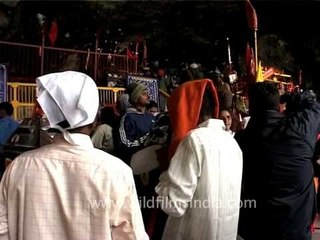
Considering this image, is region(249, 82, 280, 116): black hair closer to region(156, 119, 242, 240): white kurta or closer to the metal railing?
region(156, 119, 242, 240): white kurta

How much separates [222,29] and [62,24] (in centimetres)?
440

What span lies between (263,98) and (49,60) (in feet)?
28.1

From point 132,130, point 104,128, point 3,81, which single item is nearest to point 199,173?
point 132,130

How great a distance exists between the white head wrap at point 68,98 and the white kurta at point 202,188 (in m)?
0.74

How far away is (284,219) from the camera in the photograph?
128 inches

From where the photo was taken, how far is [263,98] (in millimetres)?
3309

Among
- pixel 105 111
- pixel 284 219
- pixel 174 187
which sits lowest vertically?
pixel 284 219

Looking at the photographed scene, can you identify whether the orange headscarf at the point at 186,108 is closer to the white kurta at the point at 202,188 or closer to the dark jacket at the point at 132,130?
the white kurta at the point at 202,188

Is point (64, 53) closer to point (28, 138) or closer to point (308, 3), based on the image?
point (28, 138)

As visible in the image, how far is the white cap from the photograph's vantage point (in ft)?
6.66

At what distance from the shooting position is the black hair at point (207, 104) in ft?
9.40

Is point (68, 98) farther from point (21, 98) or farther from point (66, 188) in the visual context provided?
point (21, 98)

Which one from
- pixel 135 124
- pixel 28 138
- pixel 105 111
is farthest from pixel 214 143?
pixel 28 138

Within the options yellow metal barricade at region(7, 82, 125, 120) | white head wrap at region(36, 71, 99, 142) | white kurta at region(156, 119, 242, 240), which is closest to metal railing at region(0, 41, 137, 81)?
yellow metal barricade at region(7, 82, 125, 120)
